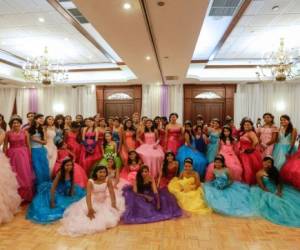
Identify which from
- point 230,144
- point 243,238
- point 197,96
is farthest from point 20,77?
point 243,238

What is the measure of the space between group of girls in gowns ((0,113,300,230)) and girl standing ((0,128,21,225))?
2 centimetres

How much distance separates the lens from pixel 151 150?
576cm

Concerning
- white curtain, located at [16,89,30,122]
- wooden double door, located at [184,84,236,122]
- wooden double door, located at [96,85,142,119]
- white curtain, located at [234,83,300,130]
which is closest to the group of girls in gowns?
wooden double door, located at [184,84,236,122]

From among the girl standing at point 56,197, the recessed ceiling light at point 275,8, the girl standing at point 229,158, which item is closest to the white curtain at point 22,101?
the girl standing at point 56,197

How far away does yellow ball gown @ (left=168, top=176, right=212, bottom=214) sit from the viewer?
4168 millimetres

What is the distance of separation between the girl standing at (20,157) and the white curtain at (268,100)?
8208 millimetres

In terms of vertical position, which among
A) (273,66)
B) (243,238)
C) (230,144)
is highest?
(273,66)

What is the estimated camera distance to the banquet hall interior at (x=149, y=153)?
11.3 feet

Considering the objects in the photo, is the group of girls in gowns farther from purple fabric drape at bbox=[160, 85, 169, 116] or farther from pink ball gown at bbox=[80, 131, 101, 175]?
purple fabric drape at bbox=[160, 85, 169, 116]

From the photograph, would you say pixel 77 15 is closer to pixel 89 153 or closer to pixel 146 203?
pixel 89 153

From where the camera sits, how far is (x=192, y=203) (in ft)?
14.0

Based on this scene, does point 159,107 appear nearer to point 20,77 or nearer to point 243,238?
point 20,77

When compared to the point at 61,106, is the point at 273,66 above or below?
above

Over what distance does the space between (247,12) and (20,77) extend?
792 cm
